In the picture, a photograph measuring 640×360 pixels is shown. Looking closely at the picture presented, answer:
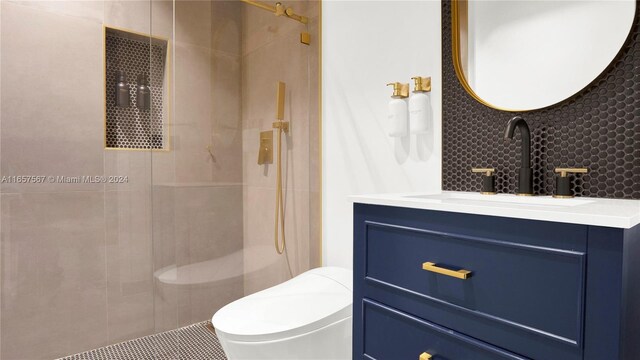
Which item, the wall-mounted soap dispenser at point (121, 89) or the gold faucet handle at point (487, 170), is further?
the wall-mounted soap dispenser at point (121, 89)

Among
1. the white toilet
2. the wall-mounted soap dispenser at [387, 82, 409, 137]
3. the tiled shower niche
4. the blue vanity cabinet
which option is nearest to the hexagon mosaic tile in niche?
the wall-mounted soap dispenser at [387, 82, 409, 137]

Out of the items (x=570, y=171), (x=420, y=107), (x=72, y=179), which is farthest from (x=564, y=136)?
(x=72, y=179)

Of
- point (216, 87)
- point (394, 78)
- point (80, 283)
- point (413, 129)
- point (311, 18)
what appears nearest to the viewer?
point (413, 129)

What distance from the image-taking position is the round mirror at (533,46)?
Answer: 3.60 ft

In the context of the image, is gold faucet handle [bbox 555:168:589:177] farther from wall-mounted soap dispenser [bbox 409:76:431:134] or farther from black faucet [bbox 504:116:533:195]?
wall-mounted soap dispenser [bbox 409:76:431:134]

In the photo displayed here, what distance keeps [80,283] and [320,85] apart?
1.63 metres

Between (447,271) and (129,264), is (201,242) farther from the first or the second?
(447,271)

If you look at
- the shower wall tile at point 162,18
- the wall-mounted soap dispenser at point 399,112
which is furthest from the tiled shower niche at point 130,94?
the wall-mounted soap dispenser at point 399,112

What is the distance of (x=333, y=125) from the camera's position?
6.37ft

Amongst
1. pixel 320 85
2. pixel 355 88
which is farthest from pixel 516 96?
pixel 320 85

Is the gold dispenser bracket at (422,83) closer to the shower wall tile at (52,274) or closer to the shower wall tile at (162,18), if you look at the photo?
the shower wall tile at (162,18)

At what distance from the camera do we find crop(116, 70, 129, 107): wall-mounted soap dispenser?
6.63 feet

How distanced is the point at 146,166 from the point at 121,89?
43 centimetres

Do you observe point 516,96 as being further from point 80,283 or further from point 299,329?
point 80,283
